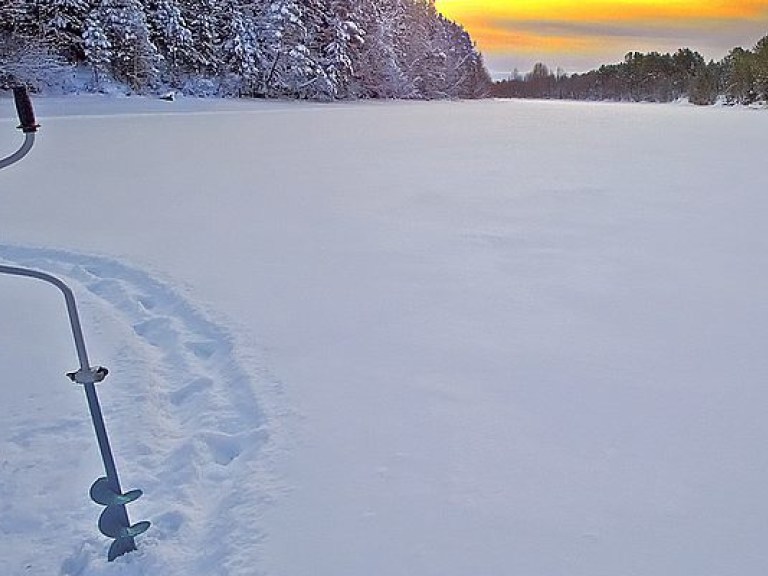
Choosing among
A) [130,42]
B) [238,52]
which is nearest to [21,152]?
[130,42]

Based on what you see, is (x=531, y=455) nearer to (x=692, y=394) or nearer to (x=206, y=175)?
(x=692, y=394)

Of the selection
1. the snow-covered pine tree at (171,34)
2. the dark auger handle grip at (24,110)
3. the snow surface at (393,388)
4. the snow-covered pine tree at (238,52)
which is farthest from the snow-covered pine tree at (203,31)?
the dark auger handle grip at (24,110)

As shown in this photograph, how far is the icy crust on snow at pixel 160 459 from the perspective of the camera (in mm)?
1759

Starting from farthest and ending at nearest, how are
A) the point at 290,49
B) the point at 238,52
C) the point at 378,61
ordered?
the point at 378,61, the point at 290,49, the point at 238,52

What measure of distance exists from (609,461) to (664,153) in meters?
10.3

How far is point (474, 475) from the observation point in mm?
2002

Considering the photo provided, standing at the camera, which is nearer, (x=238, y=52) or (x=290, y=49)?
(x=238, y=52)

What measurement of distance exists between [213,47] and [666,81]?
193 ft

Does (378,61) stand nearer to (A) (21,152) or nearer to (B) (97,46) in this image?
(B) (97,46)

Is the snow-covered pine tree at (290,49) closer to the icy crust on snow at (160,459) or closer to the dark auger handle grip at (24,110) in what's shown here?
the icy crust on snow at (160,459)

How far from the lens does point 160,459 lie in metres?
2.18

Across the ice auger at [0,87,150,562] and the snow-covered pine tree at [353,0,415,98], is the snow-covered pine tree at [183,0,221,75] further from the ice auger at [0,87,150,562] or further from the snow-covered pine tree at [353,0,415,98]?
the ice auger at [0,87,150,562]

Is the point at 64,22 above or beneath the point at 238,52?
above

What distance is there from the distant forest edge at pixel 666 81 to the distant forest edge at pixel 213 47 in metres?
23.1
